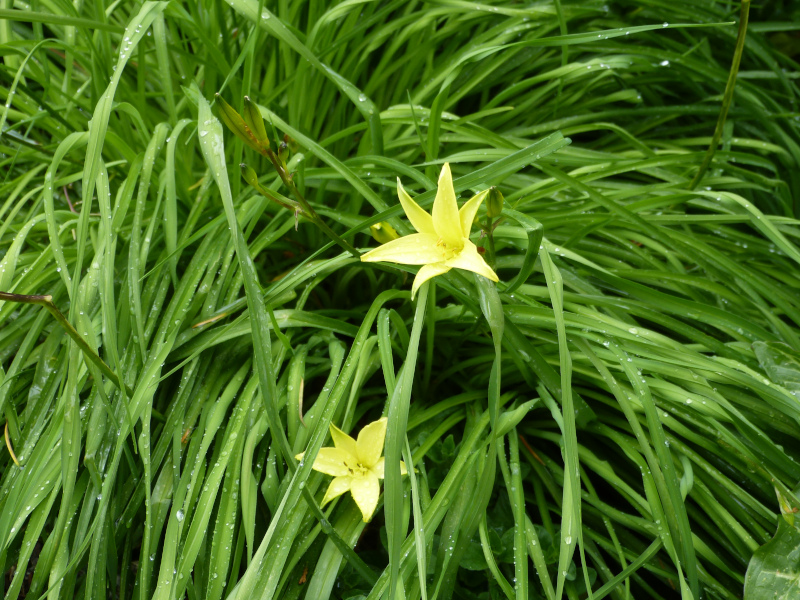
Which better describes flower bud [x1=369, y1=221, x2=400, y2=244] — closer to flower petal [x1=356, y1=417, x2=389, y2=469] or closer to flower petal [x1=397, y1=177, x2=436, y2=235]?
flower petal [x1=397, y1=177, x2=436, y2=235]

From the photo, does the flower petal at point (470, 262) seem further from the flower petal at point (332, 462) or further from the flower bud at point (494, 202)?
the flower petal at point (332, 462)

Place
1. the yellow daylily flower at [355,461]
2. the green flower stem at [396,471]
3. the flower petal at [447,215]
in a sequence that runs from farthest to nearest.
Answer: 1. the yellow daylily flower at [355,461]
2. the flower petal at [447,215]
3. the green flower stem at [396,471]

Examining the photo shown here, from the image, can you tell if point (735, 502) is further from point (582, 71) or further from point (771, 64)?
point (771, 64)

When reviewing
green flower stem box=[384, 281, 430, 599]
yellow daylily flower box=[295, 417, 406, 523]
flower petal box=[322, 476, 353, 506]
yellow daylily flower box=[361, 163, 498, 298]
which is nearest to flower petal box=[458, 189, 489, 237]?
yellow daylily flower box=[361, 163, 498, 298]

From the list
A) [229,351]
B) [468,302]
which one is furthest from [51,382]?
[468,302]

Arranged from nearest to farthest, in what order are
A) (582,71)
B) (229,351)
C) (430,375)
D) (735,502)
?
(735,502), (229,351), (430,375), (582,71)

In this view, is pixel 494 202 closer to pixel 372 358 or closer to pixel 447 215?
pixel 447 215

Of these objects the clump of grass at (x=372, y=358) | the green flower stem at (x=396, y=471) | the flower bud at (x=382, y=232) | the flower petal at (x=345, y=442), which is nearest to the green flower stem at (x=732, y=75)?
the clump of grass at (x=372, y=358)
